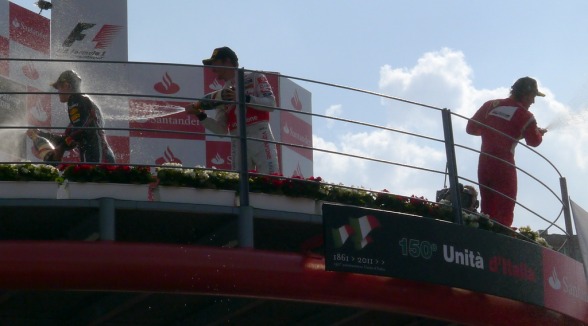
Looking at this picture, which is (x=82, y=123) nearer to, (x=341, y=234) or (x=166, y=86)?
(x=341, y=234)

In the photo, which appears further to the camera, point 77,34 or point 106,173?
point 77,34

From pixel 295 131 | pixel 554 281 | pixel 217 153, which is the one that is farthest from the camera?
pixel 295 131

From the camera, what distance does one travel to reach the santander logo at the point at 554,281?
1532cm

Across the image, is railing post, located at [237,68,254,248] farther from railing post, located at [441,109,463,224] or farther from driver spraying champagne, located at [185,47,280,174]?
railing post, located at [441,109,463,224]

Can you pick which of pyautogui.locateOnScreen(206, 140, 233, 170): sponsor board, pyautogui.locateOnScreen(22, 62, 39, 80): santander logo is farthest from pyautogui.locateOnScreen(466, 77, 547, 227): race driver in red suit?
pyautogui.locateOnScreen(22, 62, 39, 80): santander logo

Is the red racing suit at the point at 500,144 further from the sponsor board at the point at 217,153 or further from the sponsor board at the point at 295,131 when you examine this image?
the sponsor board at the point at 295,131

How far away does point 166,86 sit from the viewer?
16625mm

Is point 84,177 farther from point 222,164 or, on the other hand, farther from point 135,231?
point 222,164

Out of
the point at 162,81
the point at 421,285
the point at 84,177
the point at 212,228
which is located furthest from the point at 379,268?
the point at 162,81

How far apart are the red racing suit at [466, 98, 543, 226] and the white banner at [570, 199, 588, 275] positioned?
3.67ft

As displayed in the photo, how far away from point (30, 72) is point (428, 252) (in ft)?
15.1

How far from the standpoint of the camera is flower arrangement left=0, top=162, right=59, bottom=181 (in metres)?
12.4

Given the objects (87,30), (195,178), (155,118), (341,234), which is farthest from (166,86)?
(341,234)

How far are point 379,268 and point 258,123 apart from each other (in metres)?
2.16
